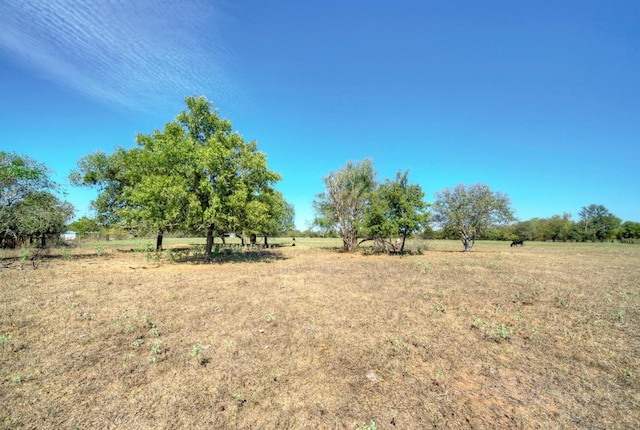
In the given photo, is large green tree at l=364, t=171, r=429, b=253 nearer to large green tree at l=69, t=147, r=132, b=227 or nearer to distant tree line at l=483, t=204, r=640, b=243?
large green tree at l=69, t=147, r=132, b=227

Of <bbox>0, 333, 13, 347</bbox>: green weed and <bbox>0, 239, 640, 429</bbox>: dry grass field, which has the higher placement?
<bbox>0, 333, 13, 347</bbox>: green weed

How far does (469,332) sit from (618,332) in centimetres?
406

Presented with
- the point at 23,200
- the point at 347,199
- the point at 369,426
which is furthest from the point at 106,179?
the point at 369,426

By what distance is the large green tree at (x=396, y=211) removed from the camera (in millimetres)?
27906

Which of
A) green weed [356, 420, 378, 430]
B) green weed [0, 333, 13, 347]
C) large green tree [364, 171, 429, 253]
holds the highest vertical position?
large green tree [364, 171, 429, 253]

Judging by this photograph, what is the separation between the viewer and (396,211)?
29.0m

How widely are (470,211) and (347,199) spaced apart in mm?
17748

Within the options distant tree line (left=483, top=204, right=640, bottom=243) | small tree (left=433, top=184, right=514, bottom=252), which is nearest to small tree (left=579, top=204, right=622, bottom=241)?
distant tree line (left=483, top=204, right=640, bottom=243)

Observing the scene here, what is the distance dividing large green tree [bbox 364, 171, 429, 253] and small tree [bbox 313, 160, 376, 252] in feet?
8.58

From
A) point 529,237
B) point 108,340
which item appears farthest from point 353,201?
point 529,237

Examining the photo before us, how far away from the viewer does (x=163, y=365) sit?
5.00 meters

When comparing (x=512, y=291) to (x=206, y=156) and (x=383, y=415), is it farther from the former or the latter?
(x=206, y=156)

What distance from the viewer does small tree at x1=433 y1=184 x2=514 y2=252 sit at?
35.5m

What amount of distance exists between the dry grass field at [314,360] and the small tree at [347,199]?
71.0 feet
